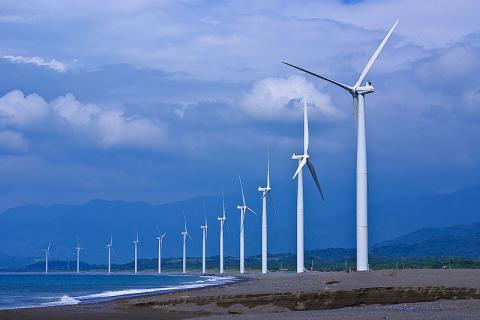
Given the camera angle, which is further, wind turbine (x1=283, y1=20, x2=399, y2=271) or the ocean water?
the ocean water

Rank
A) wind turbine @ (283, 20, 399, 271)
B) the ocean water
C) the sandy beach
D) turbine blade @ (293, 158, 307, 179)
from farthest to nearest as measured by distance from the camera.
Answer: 1. turbine blade @ (293, 158, 307, 179)
2. the ocean water
3. wind turbine @ (283, 20, 399, 271)
4. the sandy beach

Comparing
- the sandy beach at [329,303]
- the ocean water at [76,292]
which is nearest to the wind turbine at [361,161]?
the sandy beach at [329,303]

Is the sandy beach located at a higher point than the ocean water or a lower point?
higher

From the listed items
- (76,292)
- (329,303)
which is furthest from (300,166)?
(329,303)

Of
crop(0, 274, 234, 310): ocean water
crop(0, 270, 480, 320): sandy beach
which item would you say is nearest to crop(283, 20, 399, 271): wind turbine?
crop(0, 270, 480, 320): sandy beach

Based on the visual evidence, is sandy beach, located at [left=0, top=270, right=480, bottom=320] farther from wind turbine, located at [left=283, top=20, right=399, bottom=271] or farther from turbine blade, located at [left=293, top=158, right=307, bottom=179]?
turbine blade, located at [left=293, top=158, right=307, bottom=179]

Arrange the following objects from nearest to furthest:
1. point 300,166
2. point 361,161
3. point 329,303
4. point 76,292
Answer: point 329,303, point 361,161, point 300,166, point 76,292

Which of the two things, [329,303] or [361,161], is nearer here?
[329,303]

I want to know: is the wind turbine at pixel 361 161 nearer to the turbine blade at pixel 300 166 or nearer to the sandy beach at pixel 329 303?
the sandy beach at pixel 329 303

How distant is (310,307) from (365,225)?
11076 millimetres

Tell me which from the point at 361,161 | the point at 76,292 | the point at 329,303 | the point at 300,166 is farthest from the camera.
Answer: the point at 76,292

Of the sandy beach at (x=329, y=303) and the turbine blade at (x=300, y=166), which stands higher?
the turbine blade at (x=300, y=166)

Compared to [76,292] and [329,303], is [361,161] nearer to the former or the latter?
[329,303]

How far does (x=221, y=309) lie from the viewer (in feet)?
132
